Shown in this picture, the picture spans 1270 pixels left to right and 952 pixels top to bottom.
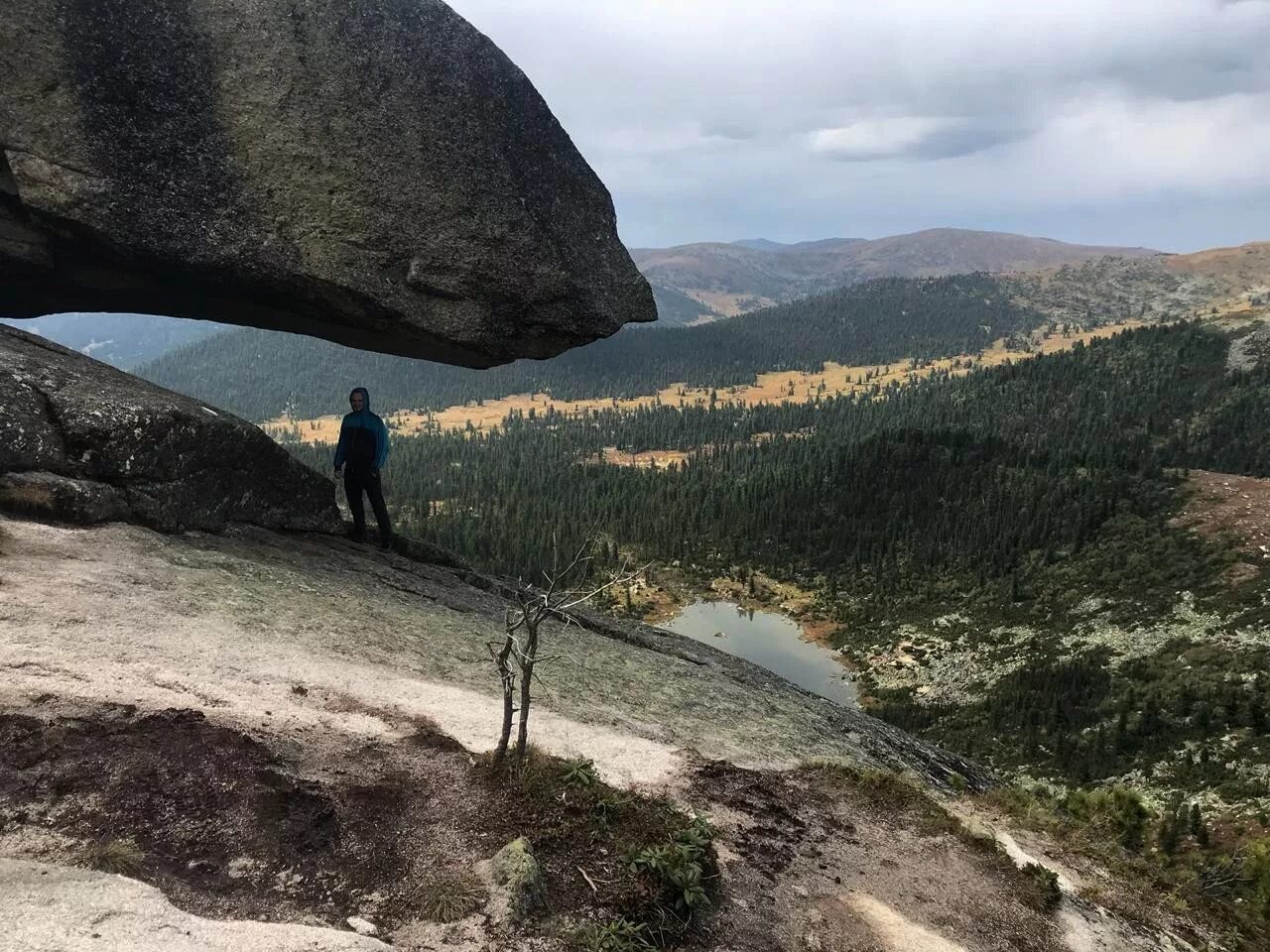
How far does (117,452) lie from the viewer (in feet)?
54.7

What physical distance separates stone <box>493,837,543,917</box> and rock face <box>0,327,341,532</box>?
12.2m

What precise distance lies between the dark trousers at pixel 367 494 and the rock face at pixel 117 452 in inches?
71.9

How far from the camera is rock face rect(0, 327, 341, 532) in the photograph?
15.4 m

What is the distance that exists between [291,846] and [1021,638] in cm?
8566

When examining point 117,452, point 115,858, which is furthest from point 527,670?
point 117,452

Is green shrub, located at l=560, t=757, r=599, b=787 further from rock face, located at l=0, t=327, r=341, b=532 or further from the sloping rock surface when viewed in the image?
rock face, located at l=0, t=327, r=341, b=532

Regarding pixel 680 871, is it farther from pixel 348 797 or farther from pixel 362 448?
pixel 362 448

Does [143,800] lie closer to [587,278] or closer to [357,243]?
[357,243]

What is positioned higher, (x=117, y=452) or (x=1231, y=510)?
(x=117, y=452)

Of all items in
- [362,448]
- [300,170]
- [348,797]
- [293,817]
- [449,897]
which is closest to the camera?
[449,897]

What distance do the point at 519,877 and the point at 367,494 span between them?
1445 cm

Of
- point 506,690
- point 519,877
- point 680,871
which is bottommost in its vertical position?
point 680,871

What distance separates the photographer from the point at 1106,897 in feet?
38.4

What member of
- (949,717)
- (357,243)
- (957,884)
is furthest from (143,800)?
(949,717)
